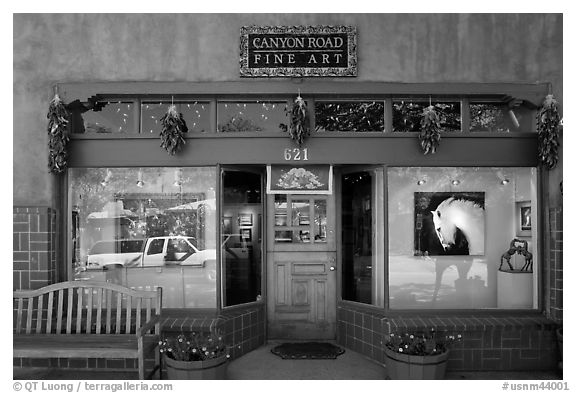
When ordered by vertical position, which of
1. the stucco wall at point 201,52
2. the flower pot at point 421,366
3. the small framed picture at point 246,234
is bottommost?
the flower pot at point 421,366

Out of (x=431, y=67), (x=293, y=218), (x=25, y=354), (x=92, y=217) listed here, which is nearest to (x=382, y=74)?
(x=431, y=67)

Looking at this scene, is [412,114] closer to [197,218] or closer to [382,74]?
[382,74]

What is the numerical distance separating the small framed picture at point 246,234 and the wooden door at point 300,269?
315mm

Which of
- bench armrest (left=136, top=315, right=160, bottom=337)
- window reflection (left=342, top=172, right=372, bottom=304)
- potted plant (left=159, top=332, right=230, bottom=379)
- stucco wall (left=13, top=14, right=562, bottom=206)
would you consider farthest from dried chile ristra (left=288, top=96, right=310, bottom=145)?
bench armrest (left=136, top=315, right=160, bottom=337)

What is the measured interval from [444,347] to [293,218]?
2663mm

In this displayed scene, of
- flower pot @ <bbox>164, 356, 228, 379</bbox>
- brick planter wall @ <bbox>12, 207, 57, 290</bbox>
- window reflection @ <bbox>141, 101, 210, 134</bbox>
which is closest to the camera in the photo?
flower pot @ <bbox>164, 356, 228, 379</bbox>

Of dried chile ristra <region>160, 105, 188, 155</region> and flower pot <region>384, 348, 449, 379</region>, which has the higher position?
dried chile ristra <region>160, 105, 188, 155</region>

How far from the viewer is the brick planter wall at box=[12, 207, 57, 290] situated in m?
5.82

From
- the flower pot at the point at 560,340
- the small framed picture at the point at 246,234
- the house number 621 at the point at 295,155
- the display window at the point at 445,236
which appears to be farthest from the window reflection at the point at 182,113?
the flower pot at the point at 560,340

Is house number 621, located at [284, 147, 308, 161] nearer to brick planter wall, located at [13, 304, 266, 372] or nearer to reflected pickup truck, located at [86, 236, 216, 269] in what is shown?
reflected pickup truck, located at [86, 236, 216, 269]

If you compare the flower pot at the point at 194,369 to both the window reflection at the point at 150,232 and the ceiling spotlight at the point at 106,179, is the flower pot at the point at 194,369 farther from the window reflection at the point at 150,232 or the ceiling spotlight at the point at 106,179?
the ceiling spotlight at the point at 106,179

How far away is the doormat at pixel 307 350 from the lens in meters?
5.99

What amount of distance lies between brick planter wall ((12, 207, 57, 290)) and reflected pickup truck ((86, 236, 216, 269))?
68 cm

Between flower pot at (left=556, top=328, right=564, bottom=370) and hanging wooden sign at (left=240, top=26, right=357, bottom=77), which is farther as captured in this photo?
hanging wooden sign at (left=240, top=26, right=357, bottom=77)
